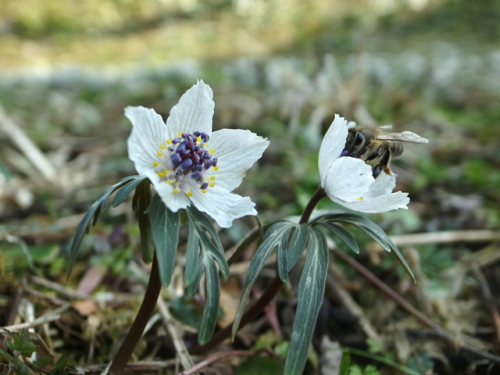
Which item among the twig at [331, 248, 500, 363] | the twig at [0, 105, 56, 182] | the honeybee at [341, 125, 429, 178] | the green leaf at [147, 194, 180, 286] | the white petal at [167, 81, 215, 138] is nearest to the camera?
the green leaf at [147, 194, 180, 286]

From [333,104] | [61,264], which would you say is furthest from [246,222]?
[333,104]

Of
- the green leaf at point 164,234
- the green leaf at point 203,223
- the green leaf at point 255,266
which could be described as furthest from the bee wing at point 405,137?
the green leaf at point 164,234

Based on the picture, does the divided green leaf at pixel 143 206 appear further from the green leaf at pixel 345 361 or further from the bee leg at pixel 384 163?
the bee leg at pixel 384 163

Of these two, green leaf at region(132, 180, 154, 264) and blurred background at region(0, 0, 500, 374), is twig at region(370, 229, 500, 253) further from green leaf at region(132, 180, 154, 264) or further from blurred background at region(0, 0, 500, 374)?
green leaf at region(132, 180, 154, 264)

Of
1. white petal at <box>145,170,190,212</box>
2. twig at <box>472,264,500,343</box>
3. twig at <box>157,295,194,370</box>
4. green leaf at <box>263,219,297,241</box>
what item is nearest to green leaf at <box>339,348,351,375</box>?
green leaf at <box>263,219,297,241</box>

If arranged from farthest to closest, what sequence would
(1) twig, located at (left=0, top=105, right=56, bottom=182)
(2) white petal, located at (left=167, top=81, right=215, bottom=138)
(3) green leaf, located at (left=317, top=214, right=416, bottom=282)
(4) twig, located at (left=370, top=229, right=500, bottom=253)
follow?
(1) twig, located at (left=0, top=105, right=56, bottom=182), (4) twig, located at (left=370, top=229, right=500, bottom=253), (2) white petal, located at (left=167, top=81, right=215, bottom=138), (3) green leaf, located at (left=317, top=214, right=416, bottom=282)

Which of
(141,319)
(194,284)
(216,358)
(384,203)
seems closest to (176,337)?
(216,358)
